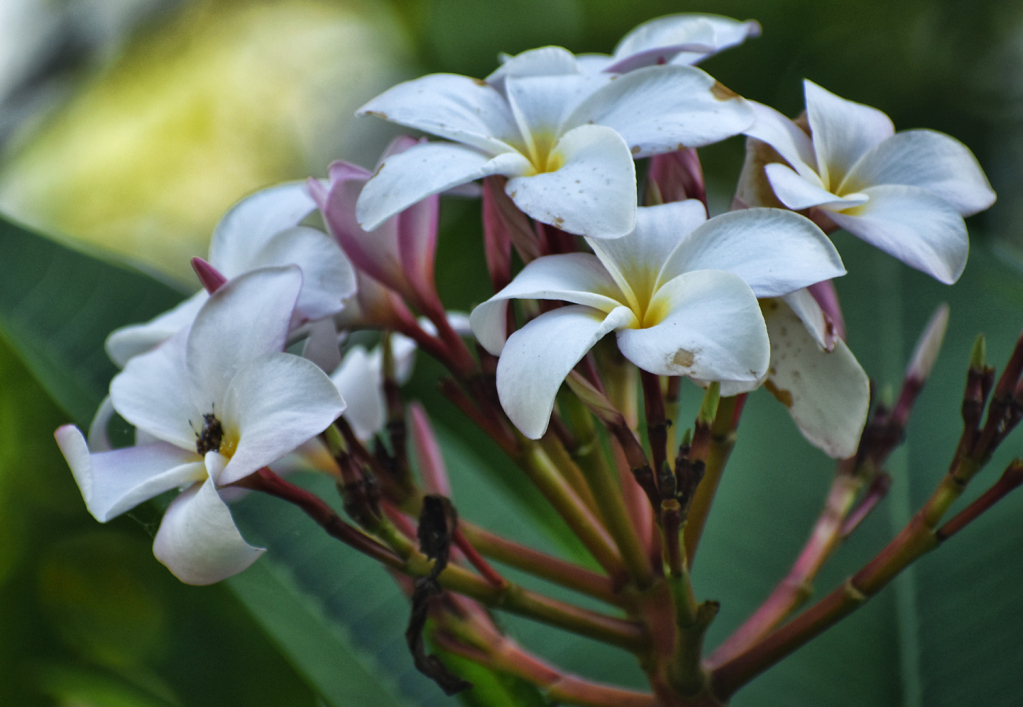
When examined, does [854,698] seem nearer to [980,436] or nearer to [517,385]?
[980,436]

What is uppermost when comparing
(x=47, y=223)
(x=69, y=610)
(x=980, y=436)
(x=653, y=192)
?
(x=653, y=192)

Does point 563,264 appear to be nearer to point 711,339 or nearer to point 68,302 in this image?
point 711,339

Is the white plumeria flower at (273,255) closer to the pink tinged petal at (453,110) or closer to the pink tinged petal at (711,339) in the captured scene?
the pink tinged petal at (453,110)

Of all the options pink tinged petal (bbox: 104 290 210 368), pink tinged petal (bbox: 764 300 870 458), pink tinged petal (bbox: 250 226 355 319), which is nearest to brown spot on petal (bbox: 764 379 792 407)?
pink tinged petal (bbox: 764 300 870 458)

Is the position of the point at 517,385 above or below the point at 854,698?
above

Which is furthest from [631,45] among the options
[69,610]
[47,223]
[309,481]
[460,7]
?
[47,223]

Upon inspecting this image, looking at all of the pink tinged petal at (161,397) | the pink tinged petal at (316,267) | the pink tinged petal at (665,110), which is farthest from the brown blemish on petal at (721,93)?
the pink tinged petal at (161,397)
